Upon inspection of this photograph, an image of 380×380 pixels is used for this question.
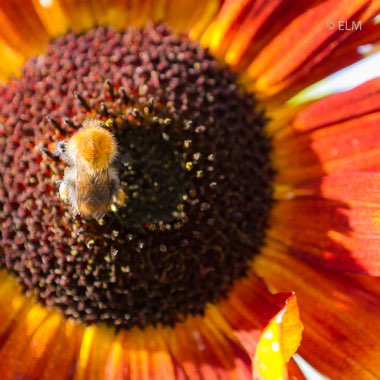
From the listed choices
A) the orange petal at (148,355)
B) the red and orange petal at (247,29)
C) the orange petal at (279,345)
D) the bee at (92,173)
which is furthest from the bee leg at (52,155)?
the orange petal at (279,345)

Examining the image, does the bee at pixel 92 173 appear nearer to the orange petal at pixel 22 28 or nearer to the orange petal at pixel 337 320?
the orange petal at pixel 22 28

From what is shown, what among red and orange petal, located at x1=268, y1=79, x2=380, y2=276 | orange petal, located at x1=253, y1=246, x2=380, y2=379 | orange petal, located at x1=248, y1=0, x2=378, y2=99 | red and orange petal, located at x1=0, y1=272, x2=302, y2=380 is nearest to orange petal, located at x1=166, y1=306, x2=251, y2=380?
red and orange petal, located at x1=0, y1=272, x2=302, y2=380

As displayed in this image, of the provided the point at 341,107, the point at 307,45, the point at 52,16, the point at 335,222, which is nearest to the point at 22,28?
the point at 52,16

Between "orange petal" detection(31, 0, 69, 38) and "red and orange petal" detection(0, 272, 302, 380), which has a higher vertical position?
"orange petal" detection(31, 0, 69, 38)

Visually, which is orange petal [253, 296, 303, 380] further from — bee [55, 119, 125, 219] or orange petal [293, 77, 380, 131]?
orange petal [293, 77, 380, 131]

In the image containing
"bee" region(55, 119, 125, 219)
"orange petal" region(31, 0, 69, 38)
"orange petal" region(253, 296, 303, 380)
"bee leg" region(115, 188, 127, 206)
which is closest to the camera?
"orange petal" region(253, 296, 303, 380)

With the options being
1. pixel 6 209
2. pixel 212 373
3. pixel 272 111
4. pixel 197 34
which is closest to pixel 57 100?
pixel 6 209

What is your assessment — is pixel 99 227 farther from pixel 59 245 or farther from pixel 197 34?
pixel 197 34
